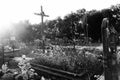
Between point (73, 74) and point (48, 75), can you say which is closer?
point (73, 74)

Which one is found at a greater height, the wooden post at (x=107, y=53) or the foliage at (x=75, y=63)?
the wooden post at (x=107, y=53)

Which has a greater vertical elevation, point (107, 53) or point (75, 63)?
point (107, 53)

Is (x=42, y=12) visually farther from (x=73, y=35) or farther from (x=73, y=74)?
(x=73, y=35)

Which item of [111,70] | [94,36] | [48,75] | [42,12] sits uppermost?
[42,12]

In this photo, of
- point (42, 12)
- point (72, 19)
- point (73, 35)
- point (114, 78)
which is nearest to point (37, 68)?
point (114, 78)

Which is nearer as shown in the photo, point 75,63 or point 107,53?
point 107,53

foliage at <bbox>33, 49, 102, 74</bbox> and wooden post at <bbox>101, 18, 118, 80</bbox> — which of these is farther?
foliage at <bbox>33, 49, 102, 74</bbox>

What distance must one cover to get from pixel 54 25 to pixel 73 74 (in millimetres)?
19890

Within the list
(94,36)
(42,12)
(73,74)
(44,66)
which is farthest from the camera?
(94,36)

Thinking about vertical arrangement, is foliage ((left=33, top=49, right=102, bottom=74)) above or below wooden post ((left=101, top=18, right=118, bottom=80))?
below

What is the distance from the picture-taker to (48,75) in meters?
6.94

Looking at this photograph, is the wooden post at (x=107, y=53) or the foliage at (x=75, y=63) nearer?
the wooden post at (x=107, y=53)

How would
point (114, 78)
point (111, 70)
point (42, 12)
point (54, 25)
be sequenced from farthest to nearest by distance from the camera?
1. point (54, 25)
2. point (42, 12)
3. point (114, 78)
4. point (111, 70)

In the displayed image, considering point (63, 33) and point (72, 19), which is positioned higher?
point (72, 19)
